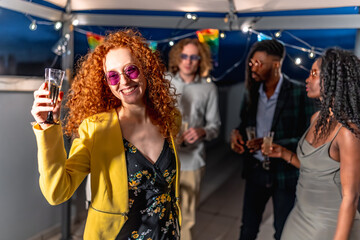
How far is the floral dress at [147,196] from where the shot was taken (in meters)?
1.16

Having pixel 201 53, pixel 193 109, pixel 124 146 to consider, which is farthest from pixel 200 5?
pixel 124 146

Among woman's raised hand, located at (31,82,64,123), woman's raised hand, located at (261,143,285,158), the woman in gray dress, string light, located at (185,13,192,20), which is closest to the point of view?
woman's raised hand, located at (31,82,64,123)

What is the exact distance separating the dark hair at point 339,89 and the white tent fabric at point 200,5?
817mm

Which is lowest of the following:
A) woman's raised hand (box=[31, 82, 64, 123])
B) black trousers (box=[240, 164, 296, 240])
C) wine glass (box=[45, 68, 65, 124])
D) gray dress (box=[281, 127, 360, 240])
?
black trousers (box=[240, 164, 296, 240])

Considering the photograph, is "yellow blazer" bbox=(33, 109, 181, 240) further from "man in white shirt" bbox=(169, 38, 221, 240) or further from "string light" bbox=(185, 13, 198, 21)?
"string light" bbox=(185, 13, 198, 21)

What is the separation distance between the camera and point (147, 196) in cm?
119

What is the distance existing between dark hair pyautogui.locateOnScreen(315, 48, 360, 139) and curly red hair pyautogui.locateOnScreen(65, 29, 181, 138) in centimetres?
72

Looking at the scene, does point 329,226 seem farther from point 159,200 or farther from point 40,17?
point 40,17

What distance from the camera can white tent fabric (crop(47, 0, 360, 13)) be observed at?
2021mm

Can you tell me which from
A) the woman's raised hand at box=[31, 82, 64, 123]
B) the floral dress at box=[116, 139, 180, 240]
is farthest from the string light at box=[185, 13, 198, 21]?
the woman's raised hand at box=[31, 82, 64, 123]

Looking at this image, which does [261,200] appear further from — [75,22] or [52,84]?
[75,22]

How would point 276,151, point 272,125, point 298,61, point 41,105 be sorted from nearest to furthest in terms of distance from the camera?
point 41,105 < point 276,151 < point 272,125 < point 298,61

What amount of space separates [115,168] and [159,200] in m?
0.24

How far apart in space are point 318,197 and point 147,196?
79 cm
